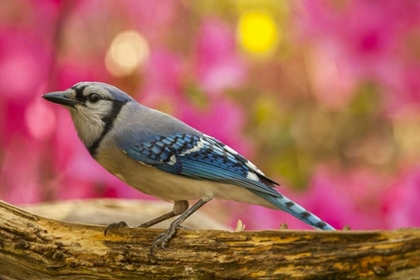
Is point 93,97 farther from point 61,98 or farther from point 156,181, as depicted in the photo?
point 156,181

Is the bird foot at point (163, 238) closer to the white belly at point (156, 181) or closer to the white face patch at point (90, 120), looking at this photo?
the white belly at point (156, 181)

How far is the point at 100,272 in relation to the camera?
1.49 meters

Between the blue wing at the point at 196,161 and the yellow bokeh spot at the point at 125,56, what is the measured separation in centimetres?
52

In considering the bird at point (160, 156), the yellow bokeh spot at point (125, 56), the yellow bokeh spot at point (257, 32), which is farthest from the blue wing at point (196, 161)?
the yellow bokeh spot at point (257, 32)

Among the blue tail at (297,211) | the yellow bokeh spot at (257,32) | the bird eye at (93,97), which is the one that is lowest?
the blue tail at (297,211)

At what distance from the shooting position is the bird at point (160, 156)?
1693mm

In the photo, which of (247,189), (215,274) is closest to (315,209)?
(247,189)

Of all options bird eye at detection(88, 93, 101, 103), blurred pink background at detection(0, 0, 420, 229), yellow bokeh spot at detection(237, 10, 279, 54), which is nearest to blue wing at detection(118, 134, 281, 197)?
bird eye at detection(88, 93, 101, 103)

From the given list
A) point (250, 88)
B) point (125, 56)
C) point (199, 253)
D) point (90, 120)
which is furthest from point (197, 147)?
point (250, 88)

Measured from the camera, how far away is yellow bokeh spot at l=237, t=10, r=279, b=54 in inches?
102

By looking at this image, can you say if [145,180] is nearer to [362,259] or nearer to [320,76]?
[362,259]

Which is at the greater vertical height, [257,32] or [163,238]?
[257,32]

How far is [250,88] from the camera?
2.57 m

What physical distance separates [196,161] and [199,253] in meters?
0.33
